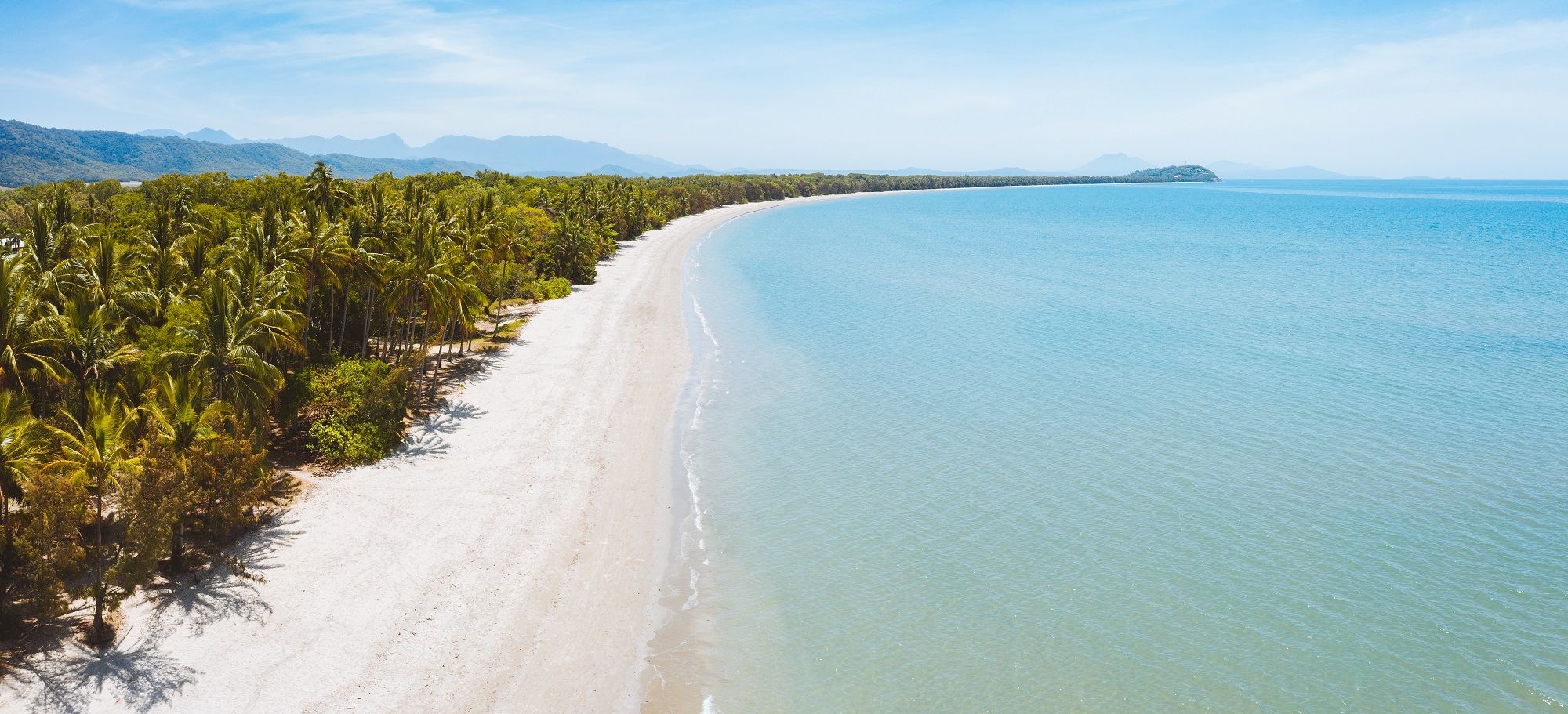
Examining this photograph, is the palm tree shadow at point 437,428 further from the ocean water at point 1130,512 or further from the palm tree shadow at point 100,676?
the palm tree shadow at point 100,676

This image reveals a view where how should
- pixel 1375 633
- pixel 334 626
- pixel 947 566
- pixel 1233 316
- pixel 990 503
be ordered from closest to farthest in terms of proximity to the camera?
pixel 334 626 → pixel 1375 633 → pixel 947 566 → pixel 990 503 → pixel 1233 316

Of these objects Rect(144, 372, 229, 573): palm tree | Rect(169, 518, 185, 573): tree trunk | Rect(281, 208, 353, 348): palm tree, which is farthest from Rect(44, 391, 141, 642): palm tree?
Rect(281, 208, 353, 348): palm tree

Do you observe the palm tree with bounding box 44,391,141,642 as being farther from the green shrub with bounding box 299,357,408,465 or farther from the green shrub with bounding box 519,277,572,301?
the green shrub with bounding box 519,277,572,301

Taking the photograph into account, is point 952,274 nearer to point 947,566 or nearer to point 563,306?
point 563,306

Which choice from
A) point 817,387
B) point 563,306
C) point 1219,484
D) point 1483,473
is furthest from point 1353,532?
point 563,306

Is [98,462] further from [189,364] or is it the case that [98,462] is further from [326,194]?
[326,194]

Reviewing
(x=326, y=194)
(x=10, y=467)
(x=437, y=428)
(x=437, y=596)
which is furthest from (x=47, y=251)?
(x=437, y=596)

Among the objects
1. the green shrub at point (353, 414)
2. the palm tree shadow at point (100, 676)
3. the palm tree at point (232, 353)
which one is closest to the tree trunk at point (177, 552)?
the palm tree shadow at point (100, 676)

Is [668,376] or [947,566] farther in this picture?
[668,376]
